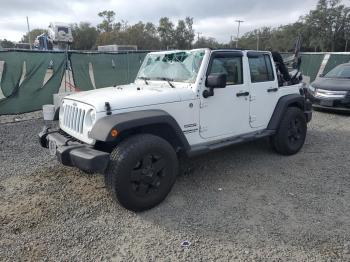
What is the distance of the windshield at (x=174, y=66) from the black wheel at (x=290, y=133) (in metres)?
1.94

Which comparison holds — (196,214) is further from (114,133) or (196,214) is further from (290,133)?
(290,133)

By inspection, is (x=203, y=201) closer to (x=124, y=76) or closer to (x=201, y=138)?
(x=201, y=138)

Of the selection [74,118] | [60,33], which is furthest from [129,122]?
[60,33]

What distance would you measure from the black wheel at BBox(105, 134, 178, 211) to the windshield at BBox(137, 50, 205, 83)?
3.63 feet

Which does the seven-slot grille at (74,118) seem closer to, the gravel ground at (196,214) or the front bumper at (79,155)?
the front bumper at (79,155)

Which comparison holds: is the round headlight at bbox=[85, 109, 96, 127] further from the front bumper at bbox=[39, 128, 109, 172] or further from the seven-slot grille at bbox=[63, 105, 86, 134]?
the front bumper at bbox=[39, 128, 109, 172]

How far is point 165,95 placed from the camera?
374cm

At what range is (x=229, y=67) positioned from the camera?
14.6ft

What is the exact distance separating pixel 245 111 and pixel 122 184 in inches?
89.0

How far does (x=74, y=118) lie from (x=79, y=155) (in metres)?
Answer: 0.76

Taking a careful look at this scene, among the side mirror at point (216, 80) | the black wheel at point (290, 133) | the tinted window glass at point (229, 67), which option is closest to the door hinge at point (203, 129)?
the side mirror at point (216, 80)

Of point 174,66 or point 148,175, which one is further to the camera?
point 174,66

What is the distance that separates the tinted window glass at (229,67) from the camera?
4250mm

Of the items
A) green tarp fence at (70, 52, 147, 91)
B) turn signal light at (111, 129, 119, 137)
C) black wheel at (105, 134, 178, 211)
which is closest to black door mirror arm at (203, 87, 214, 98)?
black wheel at (105, 134, 178, 211)
